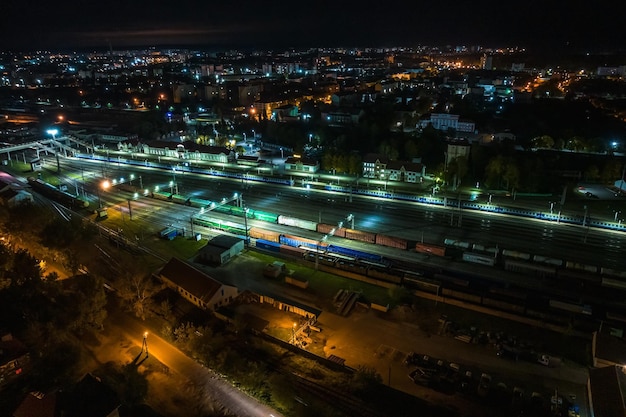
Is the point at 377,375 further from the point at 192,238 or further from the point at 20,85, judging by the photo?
the point at 20,85

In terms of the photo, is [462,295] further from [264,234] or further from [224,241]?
[224,241]

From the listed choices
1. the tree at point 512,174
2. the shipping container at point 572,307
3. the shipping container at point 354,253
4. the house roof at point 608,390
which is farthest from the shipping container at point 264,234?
→ the tree at point 512,174

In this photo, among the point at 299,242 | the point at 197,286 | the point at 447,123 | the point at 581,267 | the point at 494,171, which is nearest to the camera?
the point at 197,286

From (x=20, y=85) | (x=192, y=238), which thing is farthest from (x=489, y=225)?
(x=20, y=85)

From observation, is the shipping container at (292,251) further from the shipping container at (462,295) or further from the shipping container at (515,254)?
the shipping container at (515,254)

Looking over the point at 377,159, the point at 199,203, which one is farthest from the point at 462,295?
the point at 199,203
